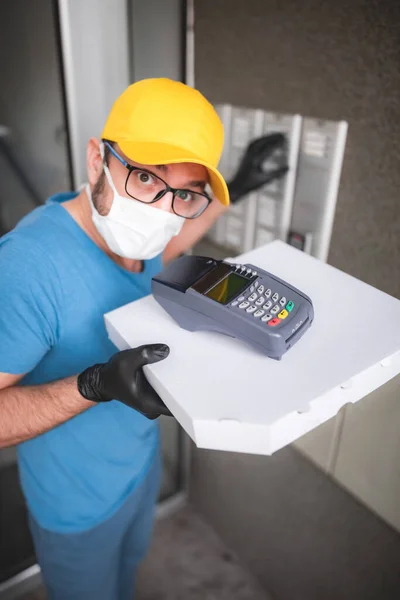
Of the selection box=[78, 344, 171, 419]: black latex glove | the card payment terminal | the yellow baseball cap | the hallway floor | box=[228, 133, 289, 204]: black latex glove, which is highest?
the yellow baseball cap

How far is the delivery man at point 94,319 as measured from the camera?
662 millimetres

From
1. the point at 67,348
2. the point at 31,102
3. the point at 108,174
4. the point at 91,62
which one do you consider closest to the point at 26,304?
the point at 67,348

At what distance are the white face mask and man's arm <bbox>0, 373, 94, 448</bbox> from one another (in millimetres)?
237

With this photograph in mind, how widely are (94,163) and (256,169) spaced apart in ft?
1.06

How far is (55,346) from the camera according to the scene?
75 cm

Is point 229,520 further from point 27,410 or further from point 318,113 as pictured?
point 318,113

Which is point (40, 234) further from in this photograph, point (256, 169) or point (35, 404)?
A: point (256, 169)

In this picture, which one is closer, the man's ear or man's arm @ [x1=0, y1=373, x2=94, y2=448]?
man's arm @ [x1=0, y1=373, x2=94, y2=448]

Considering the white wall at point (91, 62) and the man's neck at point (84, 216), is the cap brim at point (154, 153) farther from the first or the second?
the white wall at point (91, 62)

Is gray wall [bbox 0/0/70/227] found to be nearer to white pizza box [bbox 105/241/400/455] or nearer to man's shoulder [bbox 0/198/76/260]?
man's shoulder [bbox 0/198/76/260]

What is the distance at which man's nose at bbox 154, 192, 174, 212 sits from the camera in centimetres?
74

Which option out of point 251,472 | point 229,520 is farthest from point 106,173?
point 229,520

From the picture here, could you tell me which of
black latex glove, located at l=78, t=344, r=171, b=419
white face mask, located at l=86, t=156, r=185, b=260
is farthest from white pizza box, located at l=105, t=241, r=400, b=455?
white face mask, located at l=86, t=156, r=185, b=260

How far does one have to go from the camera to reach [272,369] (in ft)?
1.77
